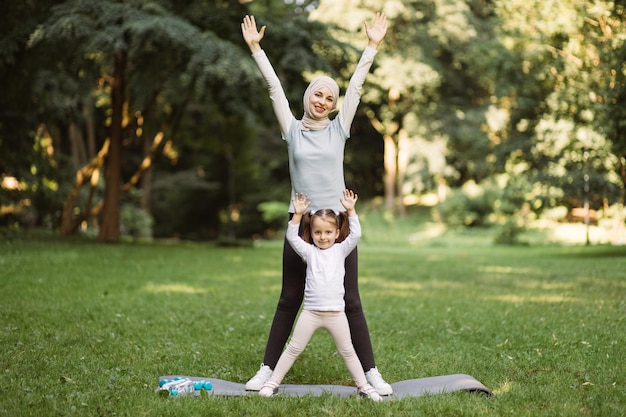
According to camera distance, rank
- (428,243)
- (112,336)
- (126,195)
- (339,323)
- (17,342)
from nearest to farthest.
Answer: (339,323), (17,342), (112,336), (126,195), (428,243)

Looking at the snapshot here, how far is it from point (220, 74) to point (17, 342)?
7.53 metres

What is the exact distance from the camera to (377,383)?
4.86 meters

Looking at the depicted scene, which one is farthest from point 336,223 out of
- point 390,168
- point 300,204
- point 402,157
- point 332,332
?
point 390,168

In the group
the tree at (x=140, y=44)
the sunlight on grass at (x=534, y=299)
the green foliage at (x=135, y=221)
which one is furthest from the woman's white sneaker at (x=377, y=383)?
the green foliage at (x=135, y=221)

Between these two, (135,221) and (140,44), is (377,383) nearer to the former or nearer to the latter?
(140,44)

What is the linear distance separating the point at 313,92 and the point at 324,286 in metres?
1.33

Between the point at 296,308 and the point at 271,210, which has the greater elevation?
the point at 296,308

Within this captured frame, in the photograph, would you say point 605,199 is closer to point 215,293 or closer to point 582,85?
point 582,85

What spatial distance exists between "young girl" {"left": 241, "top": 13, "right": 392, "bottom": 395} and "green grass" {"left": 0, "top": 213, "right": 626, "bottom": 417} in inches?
18.5

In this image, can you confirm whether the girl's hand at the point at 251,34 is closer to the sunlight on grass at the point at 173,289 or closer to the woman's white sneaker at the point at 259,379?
the woman's white sneaker at the point at 259,379

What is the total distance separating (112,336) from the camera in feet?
21.7

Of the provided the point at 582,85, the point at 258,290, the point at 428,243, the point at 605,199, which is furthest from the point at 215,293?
the point at 428,243

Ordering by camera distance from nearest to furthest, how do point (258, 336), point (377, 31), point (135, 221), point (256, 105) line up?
point (377, 31) → point (258, 336) → point (256, 105) → point (135, 221)

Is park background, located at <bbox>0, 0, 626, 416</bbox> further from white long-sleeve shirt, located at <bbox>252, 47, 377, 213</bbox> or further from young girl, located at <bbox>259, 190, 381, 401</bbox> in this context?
white long-sleeve shirt, located at <bbox>252, 47, 377, 213</bbox>
